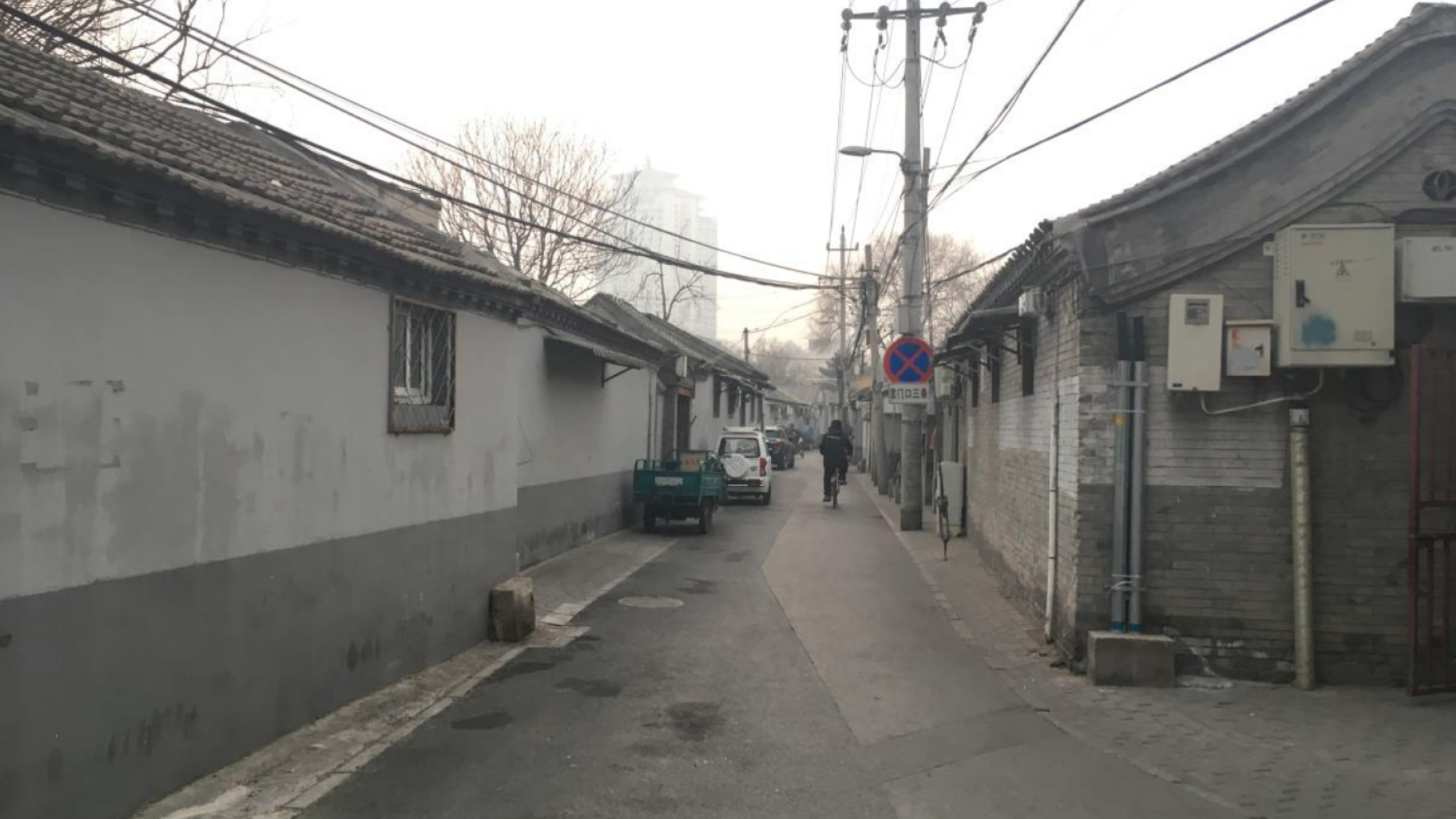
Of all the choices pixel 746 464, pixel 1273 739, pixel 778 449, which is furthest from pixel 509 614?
pixel 778 449

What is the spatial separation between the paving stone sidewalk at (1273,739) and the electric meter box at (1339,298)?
247 cm

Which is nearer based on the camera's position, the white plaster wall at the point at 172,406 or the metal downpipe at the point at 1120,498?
the white plaster wall at the point at 172,406

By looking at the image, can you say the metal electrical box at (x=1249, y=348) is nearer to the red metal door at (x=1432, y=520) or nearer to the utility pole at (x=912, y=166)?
the red metal door at (x=1432, y=520)

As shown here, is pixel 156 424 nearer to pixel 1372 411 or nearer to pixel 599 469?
pixel 1372 411

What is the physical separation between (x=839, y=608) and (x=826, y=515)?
10857 mm

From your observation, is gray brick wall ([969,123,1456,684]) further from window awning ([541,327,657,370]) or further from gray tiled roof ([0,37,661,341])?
window awning ([541,327,657,370])

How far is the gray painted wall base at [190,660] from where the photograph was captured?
4180 mm

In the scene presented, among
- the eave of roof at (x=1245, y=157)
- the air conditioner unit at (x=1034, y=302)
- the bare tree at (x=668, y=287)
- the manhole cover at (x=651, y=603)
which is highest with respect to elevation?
the bare tree at (x=668, y=287)

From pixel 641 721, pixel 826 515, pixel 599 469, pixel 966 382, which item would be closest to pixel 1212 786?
pixel 641 721

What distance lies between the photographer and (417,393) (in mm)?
7906

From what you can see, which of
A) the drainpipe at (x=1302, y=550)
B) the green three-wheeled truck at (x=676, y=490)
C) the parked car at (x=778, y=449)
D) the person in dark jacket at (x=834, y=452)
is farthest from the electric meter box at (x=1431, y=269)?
the parked car at (x=778, y=449)

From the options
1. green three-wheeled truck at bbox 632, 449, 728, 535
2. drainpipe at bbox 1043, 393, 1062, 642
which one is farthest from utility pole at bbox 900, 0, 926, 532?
drainpipe at bbox 1043, 393, 1062, 642

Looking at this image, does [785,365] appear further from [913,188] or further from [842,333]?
[913,188]

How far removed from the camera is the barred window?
24.5 ft
